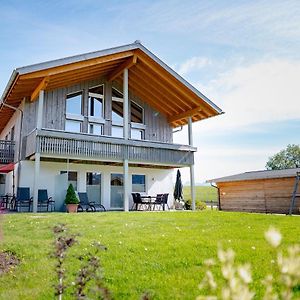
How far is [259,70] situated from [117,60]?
6478mm

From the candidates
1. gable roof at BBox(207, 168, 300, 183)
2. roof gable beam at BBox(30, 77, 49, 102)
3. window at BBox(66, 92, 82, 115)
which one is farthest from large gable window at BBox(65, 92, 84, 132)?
gable roof at BBox(207, 168, 300, 183)

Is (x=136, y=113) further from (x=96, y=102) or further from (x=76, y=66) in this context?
(x=76, y=66)

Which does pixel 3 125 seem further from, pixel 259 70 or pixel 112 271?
pixel 112 271

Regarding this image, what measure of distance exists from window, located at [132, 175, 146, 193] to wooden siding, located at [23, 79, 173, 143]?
221 centimetres

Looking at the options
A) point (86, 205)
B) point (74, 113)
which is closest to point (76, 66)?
point (74, 113)

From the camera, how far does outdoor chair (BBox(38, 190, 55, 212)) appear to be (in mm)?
13641

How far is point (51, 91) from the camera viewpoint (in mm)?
15398

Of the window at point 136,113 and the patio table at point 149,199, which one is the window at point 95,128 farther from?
the patio table at point 149,199

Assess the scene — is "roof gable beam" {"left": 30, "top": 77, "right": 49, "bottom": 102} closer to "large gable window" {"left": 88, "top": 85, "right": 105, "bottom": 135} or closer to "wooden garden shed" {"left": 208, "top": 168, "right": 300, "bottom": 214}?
"large gable window" {"left": 88, "top": 85, "right": 105, "bottom": 135}

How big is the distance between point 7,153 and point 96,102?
16.7 ft

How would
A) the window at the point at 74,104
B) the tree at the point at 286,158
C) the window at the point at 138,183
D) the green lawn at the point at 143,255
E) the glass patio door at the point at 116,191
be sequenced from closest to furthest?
the green lawn at the point at 143,255 < the window at the point at 74,104 < the glass patio door at the point at 116,191 < the window at the point at 138,183 < the tree at the point at 286,158

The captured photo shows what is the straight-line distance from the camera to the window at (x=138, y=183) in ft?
57.3

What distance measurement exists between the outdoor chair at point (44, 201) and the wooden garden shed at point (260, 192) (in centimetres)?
1092

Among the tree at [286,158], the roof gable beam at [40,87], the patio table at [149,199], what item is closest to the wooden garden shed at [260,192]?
the patio table at [149,199]
